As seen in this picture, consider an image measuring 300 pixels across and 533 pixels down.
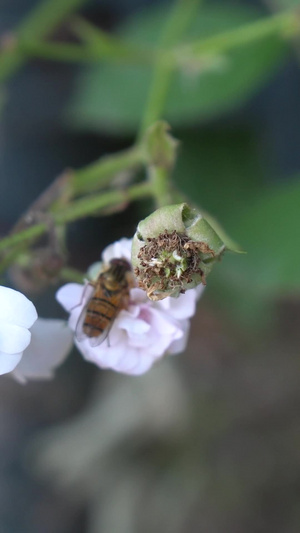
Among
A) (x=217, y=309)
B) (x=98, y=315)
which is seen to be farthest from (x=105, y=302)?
(x=217, y=309)

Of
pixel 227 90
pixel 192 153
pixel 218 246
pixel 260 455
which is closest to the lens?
pixel 218 246

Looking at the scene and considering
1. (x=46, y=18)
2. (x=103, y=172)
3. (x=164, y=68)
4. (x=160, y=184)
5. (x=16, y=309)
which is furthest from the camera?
(x=46, y=18)

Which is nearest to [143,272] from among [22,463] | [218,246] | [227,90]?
[218,246]

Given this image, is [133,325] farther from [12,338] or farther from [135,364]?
[12,338]

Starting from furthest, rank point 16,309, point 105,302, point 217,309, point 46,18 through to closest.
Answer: point 217,309 → point 46,18 → point 105,302 → point 16,309

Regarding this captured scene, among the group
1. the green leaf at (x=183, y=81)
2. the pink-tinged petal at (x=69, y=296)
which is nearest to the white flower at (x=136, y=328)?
the pink-tinged petal at (x=69, y=296)

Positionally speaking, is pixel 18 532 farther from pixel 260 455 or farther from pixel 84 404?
pixel 260 455

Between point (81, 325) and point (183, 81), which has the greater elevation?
point (183, 81)

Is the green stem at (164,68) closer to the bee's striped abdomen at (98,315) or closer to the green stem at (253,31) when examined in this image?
the green stem at (253,31)
